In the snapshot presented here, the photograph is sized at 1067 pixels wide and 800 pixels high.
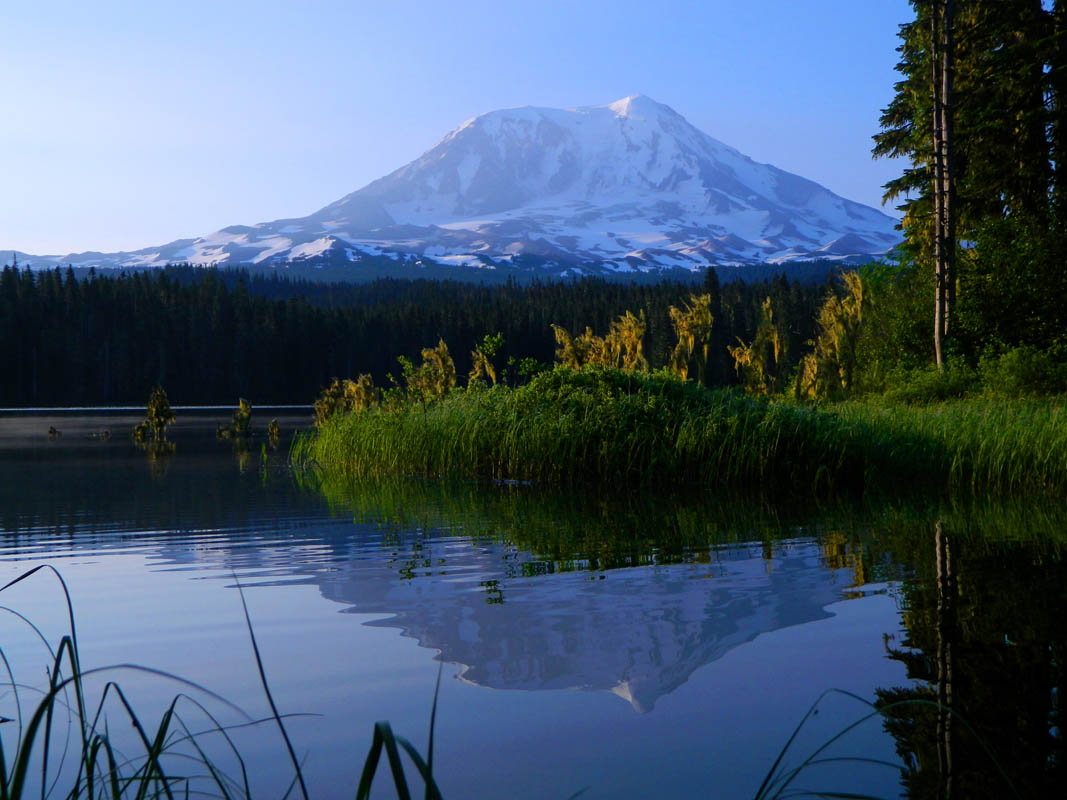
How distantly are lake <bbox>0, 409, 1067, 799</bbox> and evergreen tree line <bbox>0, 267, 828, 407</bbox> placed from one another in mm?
66748

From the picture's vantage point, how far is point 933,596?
5.84 m

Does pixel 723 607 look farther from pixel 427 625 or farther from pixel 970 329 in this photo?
pixel 970 329

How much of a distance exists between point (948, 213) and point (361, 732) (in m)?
23.2

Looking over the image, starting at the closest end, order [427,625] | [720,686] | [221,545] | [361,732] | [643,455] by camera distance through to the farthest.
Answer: [361,732]
[720,686]
[427,625]
[221,545]
[643,455]

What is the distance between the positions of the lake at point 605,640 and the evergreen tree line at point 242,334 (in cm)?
6675

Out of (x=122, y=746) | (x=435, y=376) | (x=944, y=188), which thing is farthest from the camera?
(x=944, y=188)

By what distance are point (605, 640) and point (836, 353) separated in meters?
24.6

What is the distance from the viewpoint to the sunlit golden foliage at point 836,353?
27.0m

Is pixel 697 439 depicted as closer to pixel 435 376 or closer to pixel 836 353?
pixel 435 376

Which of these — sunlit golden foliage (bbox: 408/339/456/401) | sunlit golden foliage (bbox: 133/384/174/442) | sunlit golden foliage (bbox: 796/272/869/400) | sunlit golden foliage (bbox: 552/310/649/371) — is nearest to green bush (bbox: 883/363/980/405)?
sunlit golden foliage (bbox: 796/272/869/400)

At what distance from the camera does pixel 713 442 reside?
1450 cm

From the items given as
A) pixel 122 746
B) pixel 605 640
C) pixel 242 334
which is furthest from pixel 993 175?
pixel 242 334

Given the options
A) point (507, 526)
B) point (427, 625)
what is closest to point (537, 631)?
point (427, 625)

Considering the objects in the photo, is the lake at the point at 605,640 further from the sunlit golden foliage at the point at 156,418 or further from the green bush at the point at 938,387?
the sunlit golden foliage at the point at 156,418
